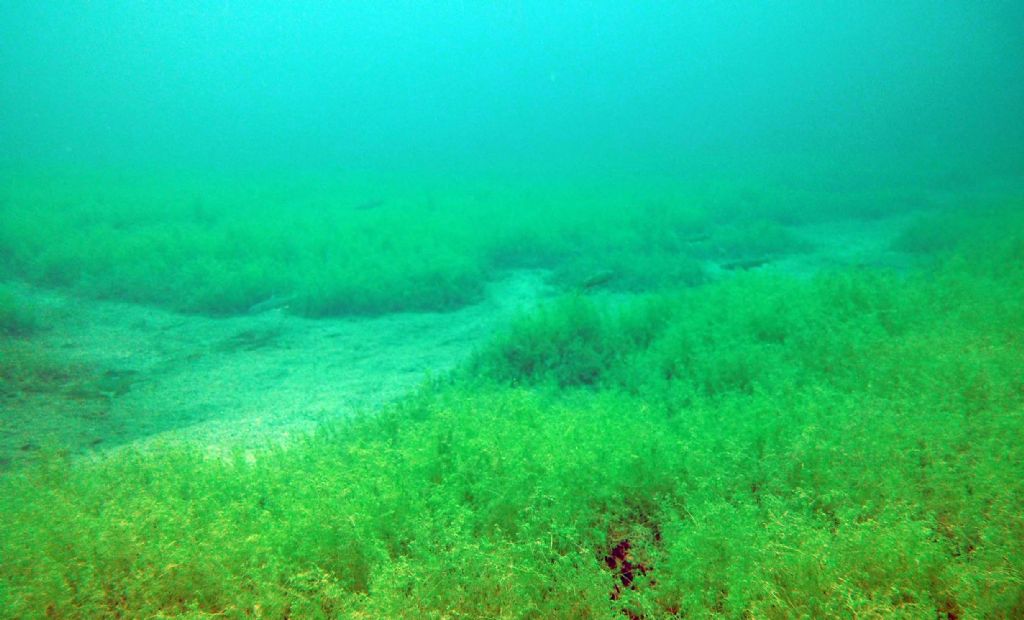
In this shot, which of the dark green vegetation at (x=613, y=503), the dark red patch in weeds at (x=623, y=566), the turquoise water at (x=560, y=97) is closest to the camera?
the dark green vegetation at (x=613, y=503)

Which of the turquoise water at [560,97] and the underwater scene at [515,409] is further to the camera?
the turquoise water at [560,97]

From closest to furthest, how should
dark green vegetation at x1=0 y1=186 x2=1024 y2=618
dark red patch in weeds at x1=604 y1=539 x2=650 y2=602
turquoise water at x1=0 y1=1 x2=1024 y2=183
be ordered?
dark green vegetation at x1=0 y1=186 x2=1024 y2=618 → dark red patch in weeds at x1=604 y1=539 x2=650 y2=602 → turquoise water at x1=0 y1=1 x2=1024 y2=183

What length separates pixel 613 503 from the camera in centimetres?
441

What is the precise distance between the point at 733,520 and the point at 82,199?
2723 centimetres

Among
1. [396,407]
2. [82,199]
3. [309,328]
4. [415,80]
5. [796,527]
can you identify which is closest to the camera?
[796,527]

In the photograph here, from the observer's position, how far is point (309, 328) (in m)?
11.1

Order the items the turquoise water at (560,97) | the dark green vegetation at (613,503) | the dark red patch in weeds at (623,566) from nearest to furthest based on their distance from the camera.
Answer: the dark green vegetation at (613,503), the dark red patch in weeds at (623,566), the turquoise water at (560,97)

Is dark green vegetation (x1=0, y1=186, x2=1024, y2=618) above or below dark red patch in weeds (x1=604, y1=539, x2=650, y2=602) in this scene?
above

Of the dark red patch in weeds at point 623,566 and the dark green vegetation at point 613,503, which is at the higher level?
the dark green vegetation at point 613,503

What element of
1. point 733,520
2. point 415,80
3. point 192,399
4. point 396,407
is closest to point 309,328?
point 192,399

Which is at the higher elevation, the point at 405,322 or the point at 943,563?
the point at 943,563

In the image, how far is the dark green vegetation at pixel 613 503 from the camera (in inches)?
125

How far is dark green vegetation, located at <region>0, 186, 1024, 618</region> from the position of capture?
10.4 ft

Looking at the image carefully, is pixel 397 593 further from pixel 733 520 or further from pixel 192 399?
pixel 192 399
